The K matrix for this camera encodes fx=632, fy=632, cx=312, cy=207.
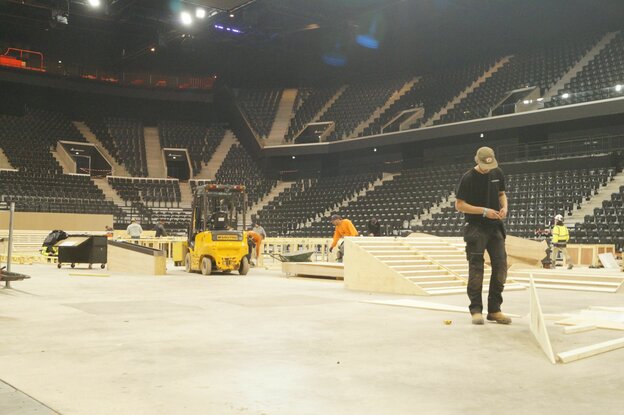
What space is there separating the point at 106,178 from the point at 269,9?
13.3 metres

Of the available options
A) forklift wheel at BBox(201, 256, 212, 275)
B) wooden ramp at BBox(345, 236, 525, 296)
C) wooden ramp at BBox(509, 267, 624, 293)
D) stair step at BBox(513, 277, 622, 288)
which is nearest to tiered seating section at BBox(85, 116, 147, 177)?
forklift wheel at BBox(201, 256, 212, 275)

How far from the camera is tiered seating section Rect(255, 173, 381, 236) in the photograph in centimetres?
2952

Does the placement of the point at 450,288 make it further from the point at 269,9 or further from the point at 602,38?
the point at 602,38

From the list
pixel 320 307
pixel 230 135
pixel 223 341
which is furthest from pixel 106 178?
pixel 223 341

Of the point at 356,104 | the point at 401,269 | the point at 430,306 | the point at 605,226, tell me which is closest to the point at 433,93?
the point at 356,104

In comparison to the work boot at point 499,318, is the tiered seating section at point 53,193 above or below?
above

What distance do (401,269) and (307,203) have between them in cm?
2160

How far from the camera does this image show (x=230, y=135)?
1576 inches

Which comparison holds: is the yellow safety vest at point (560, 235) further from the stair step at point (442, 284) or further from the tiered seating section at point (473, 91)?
the tiered seating section at point (473, 91)

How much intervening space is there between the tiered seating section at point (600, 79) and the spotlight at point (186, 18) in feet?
48.3

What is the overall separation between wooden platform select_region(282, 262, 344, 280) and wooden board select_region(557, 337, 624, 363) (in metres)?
7.82

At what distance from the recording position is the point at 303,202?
3181 centimetres

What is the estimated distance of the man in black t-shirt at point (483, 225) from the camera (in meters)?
5.89

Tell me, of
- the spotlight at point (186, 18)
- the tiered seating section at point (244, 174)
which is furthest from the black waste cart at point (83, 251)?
the tiered seating section at point (244, 174)
